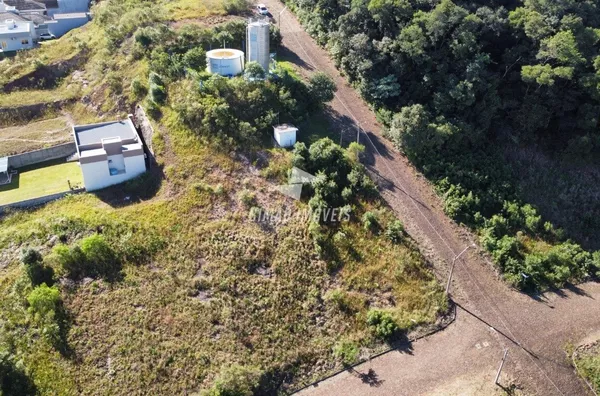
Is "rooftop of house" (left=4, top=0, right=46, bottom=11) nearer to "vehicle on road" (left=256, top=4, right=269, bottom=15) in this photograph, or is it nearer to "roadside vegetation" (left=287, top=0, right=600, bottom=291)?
"vehicle on road" (left=256, top=4, right=269, bottom=15)

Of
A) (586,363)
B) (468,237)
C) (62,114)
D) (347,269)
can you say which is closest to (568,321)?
(586,363)

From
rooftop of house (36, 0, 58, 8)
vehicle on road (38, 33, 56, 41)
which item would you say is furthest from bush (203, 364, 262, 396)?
rooftop of house (36, 0, 58, 8)

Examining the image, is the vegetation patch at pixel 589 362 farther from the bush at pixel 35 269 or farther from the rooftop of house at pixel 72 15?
the rooftop of house at pixel 72 15

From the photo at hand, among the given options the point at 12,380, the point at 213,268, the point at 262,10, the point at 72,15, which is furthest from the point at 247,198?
the point at 72,15

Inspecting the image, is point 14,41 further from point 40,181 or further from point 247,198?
point 247,198

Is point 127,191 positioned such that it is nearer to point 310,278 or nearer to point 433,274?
point 310,278

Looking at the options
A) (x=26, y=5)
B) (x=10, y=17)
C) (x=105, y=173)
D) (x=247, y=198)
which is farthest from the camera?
(x=26, y=5)
